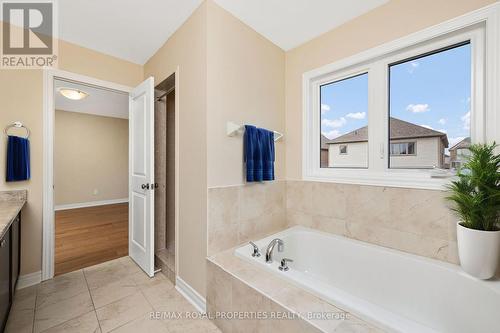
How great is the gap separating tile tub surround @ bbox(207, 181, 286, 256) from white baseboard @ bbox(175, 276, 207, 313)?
402mm

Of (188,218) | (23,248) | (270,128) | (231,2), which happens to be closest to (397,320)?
(188,218)

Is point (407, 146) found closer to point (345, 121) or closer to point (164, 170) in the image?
point (345, 121)

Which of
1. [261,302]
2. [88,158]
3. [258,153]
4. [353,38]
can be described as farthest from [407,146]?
[88,158]

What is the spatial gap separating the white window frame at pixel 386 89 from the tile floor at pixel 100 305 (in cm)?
171

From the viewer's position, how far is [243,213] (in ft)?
6.23

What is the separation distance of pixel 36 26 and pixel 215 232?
8.18 feet

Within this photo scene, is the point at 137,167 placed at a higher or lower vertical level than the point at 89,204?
higher

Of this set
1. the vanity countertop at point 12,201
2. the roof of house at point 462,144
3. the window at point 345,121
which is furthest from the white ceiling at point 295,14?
the vanity countertop at point 12,201

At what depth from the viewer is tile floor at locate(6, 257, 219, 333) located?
4.86 ft

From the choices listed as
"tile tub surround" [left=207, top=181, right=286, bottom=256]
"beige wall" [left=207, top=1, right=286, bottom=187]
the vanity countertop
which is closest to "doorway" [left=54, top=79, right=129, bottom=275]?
the vanity countertop

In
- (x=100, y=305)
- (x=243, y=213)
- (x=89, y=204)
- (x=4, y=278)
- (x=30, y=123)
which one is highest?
(x=30, y=123)

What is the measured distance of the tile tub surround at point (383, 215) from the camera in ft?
4.76

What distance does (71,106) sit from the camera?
4.69 m

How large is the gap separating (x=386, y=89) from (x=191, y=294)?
7.84 feet
